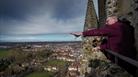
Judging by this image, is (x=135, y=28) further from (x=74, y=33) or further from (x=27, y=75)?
(x=27, y=75)

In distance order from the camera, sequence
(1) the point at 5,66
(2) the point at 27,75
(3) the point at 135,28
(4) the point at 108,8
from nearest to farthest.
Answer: (3) the point at 135,28
(4) the point at 108,8
(2) the point at 27,75
(1) the point at 5,66

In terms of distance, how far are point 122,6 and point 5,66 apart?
7724cm

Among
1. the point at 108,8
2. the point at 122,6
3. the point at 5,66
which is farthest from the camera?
the point at 5,66

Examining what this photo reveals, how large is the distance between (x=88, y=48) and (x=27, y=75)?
64.3m

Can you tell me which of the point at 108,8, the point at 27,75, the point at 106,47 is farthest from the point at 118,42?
the point at 27,75

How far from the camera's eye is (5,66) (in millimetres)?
79375

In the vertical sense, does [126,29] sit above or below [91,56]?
above

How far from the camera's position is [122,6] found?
5.54m

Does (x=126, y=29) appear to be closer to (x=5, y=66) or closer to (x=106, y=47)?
(x=106, y=47)

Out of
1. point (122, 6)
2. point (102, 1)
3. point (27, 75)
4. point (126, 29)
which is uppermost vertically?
A: point (102, 1)

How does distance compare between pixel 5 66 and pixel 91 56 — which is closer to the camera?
pixel 91 56

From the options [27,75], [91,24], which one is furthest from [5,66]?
[91,24]

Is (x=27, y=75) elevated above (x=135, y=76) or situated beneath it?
situated beneath

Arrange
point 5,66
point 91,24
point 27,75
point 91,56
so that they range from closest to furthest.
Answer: point 91,56
point 91,24
point 27,75
point 5,66
